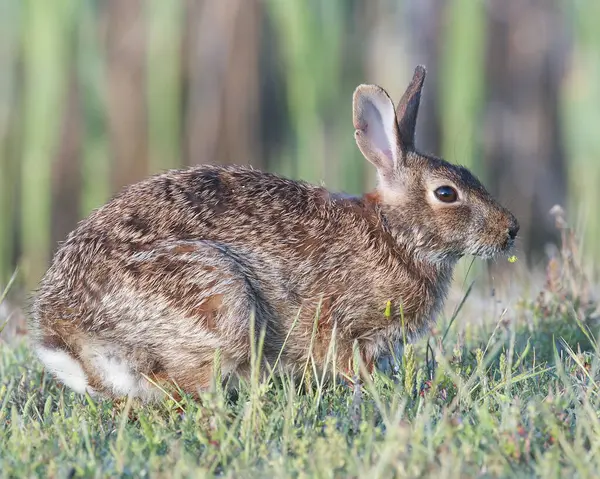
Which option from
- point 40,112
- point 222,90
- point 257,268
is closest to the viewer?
point 257,268

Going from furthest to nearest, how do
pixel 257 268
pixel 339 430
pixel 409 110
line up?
pixel 409 110, pixel 257 268, pixel 339 430

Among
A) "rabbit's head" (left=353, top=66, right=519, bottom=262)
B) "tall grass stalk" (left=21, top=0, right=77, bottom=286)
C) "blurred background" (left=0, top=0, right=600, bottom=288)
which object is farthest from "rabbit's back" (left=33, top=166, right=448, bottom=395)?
"tall grass stalk" (left=21, top=0, right=77, bottom=286)

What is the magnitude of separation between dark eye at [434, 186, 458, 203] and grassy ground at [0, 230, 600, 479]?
32.5 inches

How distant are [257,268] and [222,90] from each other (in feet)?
16.7

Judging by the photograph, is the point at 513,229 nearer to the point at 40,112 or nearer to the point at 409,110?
the point at 409,110

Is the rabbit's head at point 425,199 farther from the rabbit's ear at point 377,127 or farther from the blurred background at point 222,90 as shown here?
the blurred background at point 222,90

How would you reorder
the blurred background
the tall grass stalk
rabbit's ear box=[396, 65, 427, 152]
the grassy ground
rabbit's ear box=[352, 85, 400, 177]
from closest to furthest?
the grassy ground → rabbit's ear box=[352, 85, 400, 177] → rabbit's ear box=[396, 65, 427, 152] → the tall grass stalk → the blurred background

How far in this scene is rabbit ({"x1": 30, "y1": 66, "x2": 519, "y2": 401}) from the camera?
386 centimetres

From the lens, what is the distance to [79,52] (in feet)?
29.1

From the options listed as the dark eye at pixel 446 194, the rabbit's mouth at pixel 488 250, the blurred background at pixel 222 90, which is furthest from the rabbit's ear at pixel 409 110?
the blurred background at pixel 222 90

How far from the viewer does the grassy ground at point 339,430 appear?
2.79 metres

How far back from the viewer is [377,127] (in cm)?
468

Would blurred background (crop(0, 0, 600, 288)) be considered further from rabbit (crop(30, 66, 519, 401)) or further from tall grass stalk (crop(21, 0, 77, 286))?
rabbit (crop(30, 66, 519, 401))

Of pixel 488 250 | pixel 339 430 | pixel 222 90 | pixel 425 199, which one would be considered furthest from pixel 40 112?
pixel 339 430
